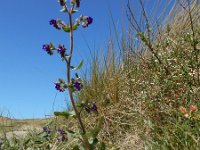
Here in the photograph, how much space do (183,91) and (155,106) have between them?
0.31m

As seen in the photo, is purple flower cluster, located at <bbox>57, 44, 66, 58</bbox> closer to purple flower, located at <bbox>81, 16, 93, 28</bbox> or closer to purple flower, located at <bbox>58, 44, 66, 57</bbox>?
purple flower, located at <bbox>58, 44, 66, 57</bbox>

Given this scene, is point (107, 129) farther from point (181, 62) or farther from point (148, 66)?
point (181, 62)

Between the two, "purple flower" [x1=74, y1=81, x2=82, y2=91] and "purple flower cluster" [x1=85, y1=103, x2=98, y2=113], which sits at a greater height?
"purple flower" [x1=74, y1=81, x2=82, y2=91]

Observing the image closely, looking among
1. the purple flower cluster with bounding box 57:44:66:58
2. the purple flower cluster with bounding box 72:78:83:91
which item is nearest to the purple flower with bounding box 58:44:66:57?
the purple flower cluster with bounding box 57:44:66:58

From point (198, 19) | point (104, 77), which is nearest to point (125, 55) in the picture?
point (104, 77)

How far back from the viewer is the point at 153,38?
234 inches

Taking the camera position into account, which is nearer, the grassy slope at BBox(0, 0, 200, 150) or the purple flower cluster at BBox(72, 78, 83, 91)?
the purple flower cluster at BBox(72, 78, 83, 91)

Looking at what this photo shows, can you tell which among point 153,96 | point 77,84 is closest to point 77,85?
point 77,84

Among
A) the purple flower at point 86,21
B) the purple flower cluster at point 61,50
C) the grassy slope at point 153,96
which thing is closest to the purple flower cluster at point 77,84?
the purple flower cluster at point 61,50

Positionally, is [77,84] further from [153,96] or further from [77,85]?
[153,96]

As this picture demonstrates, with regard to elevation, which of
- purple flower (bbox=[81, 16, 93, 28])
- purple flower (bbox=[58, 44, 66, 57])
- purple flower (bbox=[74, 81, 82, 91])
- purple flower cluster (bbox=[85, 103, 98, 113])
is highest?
purple flower (bbox=[81, 16, 93, 28])

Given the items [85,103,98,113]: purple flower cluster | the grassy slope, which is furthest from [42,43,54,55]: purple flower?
the grassy slope

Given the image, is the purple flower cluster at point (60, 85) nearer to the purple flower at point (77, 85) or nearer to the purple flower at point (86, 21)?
the purple flower at point (77, 85)

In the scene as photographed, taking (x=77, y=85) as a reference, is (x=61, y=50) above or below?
above
